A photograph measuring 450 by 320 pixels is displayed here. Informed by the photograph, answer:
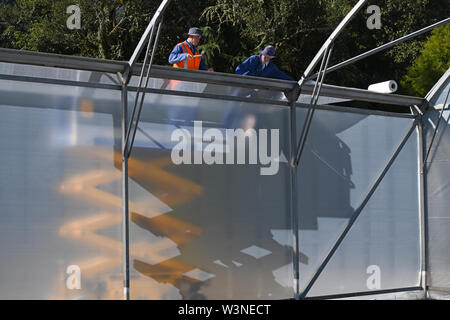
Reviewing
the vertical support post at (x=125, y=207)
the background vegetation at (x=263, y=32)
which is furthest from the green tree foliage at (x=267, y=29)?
the vertical support post at (x=125, y=207)

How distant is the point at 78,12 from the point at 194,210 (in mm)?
17911

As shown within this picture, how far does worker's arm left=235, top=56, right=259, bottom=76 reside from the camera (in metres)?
A: 10.1

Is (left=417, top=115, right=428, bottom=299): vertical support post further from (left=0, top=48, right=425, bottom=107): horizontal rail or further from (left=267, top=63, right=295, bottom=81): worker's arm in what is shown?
(left=267, top=63, right=295, bottom=81): worker's arm

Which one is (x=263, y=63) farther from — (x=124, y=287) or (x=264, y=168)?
(x=124, y=287)

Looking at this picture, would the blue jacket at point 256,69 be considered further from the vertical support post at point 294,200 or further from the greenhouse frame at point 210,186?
the vertical support post at point 294,200

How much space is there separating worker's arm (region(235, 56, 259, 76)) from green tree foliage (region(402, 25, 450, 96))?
1687cm

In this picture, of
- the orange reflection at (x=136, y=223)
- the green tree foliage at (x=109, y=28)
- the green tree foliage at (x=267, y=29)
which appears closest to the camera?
the orange reflection at (x=136, y=223)

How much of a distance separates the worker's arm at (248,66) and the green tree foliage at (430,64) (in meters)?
16.9

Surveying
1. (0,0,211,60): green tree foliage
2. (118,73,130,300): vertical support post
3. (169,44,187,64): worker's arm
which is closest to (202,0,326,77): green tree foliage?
(0,0,211,60): green tree foliage

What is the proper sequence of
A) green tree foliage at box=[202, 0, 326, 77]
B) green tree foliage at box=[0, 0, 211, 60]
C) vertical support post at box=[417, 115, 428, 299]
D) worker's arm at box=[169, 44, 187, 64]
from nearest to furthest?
worker's arm at box=[169, 44, 187, 64]
vertical support post at box=[417, 115, 428, 299]
green tree foliage at box=[202, 0, 326, 77]
green tree foliage at box=[0, 0, 211, 60]

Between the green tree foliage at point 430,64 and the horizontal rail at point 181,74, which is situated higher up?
the green tree foliage at point 430,64

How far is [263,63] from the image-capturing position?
10.2 metres

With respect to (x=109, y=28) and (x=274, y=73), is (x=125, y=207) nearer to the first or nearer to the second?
(x=274, y=73)

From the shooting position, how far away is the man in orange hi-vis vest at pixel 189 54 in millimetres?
9680
